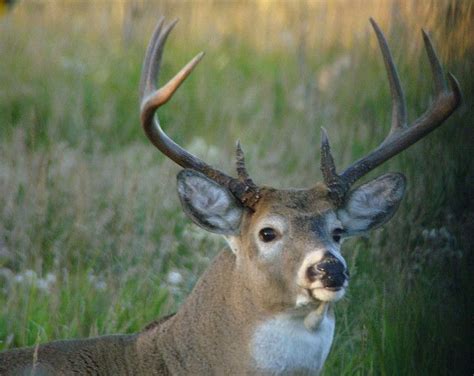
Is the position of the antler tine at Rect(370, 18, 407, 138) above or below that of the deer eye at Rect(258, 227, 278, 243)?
above

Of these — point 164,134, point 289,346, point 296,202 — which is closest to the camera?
point 289,346

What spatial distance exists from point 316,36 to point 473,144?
6696mm

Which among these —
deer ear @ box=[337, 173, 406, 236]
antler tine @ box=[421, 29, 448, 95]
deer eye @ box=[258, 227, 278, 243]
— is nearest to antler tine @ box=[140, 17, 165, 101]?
deer eye @ box=[258, 227, 278, 243]

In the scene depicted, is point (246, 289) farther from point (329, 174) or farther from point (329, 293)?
point (329, 174)

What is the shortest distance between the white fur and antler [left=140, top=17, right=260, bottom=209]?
55cm

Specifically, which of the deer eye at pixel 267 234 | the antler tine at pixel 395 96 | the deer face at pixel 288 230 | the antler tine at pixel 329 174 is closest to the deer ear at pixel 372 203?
the deer face at pixel 288 230

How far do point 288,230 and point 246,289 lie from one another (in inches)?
11.2

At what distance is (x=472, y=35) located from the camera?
21.9ft

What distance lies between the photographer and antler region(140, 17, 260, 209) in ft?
18.2

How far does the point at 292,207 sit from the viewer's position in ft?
17.9

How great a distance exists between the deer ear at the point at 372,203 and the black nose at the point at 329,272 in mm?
584

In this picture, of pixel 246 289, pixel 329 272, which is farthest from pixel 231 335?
pixel 329 272

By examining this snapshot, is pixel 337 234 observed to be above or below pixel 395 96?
below

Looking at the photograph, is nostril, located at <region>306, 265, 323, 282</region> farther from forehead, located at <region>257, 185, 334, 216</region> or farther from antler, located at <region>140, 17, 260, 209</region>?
antler, located at <region>140, 17, 260, 209</region>
